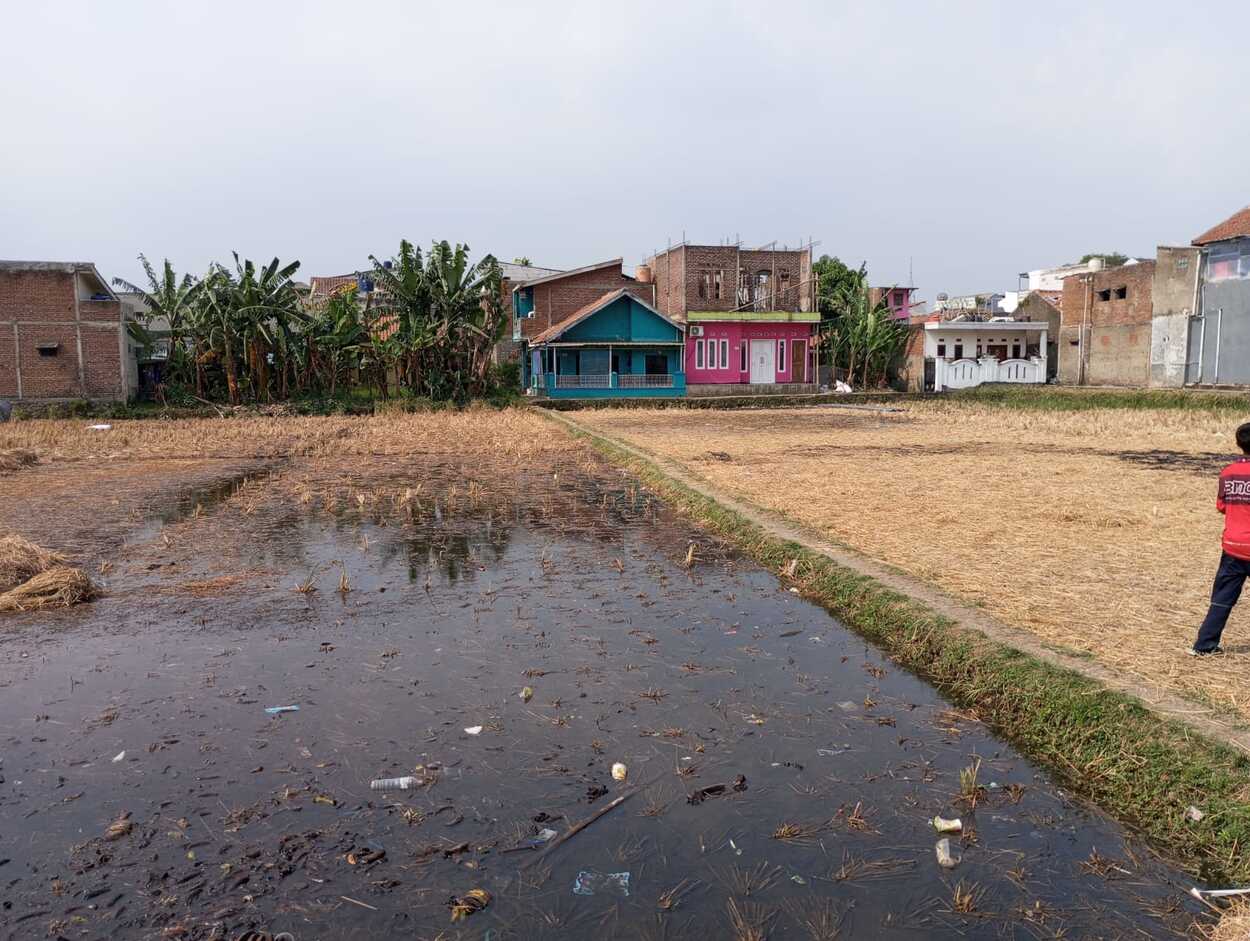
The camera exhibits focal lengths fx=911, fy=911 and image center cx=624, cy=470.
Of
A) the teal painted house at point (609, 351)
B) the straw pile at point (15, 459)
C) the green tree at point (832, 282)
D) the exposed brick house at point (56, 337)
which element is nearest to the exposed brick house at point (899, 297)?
the green tree at point (832, 282)

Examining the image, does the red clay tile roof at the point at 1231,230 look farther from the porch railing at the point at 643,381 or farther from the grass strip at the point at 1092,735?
the grass strip at the point at 1092,735

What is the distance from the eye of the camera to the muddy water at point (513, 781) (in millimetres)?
3225

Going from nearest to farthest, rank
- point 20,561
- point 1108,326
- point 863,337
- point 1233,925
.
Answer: point 1233,925 → point 20,561 → point 1108,326 → point 863,337

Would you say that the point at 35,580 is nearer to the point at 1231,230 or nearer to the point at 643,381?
the point at 643,381

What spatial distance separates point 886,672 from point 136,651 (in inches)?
190

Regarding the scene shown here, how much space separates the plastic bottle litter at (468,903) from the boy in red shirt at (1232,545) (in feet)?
13.7

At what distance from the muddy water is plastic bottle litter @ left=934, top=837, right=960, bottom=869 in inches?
1.1

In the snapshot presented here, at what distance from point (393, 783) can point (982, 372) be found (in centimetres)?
4156

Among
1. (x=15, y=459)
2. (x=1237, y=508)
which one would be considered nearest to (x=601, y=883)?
(x=1237, y=508)

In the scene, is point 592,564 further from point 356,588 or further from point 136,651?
point 136,651

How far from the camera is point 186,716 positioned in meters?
4.89

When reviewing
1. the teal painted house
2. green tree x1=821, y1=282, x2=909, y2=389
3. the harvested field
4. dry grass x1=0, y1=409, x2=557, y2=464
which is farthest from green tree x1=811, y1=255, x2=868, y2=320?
the harvested field

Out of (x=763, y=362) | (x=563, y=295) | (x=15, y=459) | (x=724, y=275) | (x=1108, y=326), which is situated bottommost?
(x=15, y=459)

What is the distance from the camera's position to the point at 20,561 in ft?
24.8
